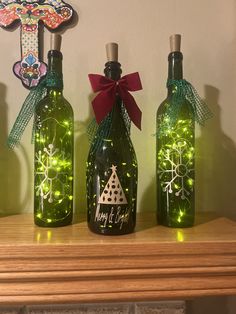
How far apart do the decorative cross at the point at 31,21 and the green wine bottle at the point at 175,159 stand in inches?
11.1

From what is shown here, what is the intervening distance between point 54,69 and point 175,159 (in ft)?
0.90

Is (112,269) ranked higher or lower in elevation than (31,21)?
lower

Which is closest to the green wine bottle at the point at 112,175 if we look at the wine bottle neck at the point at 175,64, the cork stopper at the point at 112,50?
the cork stopper at the point at 112,50

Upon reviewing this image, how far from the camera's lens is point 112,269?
44cm

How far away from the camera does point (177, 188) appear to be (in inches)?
22.5

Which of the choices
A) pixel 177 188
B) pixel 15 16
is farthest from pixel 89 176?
pixel 15 16

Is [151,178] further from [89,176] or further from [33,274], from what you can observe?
[33,274]

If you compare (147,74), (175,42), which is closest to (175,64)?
(175,42)

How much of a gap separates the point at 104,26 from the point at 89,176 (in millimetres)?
377

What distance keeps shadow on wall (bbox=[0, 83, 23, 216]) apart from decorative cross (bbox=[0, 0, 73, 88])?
0.06 meters

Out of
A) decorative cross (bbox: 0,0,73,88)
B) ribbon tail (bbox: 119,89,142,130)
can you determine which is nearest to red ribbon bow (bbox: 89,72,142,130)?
ribbon tail (bbox: 119,89,142,130)

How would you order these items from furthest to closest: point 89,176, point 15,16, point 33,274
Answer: point 15,16 → point 89,176 → point 33,274

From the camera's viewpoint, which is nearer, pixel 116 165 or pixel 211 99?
pixel 116 165

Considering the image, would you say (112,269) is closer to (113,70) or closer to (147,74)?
(113,70)
